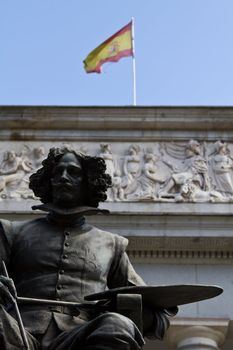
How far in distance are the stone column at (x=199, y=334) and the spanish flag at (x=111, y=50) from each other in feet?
27.3

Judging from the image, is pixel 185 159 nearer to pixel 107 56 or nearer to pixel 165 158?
Answer: pixel 165 158

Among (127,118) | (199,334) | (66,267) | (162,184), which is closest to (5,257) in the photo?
(66,267)

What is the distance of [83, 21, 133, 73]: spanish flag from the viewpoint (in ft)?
68.9

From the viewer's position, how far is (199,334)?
14.6 meters

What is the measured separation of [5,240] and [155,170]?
12644 mm

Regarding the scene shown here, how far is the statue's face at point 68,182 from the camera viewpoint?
392cm

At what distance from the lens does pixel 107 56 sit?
21172mm

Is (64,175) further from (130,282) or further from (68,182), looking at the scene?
(130,282)

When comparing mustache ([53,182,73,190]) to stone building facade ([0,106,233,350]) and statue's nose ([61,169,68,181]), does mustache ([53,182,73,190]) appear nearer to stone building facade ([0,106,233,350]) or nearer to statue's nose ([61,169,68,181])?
statue's nose ([61,169,68,181])

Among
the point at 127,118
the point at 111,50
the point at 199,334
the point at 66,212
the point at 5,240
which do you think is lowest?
the point at 199,334

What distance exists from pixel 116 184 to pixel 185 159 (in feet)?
5.19

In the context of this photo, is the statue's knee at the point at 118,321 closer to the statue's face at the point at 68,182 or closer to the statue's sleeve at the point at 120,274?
the statue's sleeve at the point at 120,274

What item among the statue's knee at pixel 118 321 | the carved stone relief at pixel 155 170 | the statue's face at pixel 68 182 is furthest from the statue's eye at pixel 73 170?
the carved stone relief at pixel 155 170

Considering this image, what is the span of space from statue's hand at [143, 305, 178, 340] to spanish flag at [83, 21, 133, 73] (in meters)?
17.5
